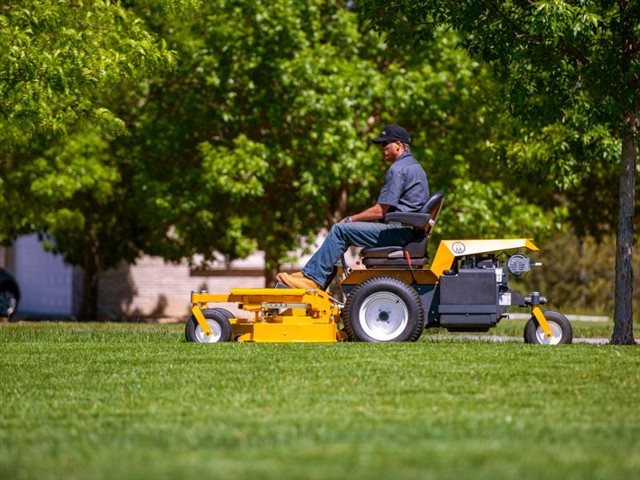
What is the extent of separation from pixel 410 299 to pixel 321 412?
471 cm

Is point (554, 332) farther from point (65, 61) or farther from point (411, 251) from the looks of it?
point (65, 61)

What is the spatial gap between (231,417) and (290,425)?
0.48 meters

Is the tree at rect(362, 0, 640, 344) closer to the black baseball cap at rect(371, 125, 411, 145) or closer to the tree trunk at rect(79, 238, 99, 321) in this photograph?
the black baseball cap at rect(371, 125, 411, 145)

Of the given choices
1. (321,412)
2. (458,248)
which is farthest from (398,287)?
(321,412)

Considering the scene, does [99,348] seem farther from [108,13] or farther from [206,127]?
[206,127]

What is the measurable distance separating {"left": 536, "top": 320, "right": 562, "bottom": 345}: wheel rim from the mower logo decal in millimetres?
1074

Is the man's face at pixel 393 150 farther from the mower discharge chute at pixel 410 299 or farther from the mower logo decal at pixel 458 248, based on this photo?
the mower logo decal at pixel 458 248

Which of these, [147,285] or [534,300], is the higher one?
[147,285]

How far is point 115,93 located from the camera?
2931 cm

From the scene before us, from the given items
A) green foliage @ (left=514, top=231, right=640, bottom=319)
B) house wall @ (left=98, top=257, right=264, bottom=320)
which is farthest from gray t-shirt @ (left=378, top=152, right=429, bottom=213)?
house wall @ (left=98, top=257, right=264, bottom=320)

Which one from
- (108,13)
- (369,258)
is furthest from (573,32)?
(108,13)

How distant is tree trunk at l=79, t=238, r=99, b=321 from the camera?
118ft

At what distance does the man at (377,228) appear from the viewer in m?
13.3

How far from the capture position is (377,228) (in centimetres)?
1338
